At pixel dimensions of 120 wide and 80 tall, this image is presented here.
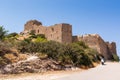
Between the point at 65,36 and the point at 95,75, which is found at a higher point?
the point at 65,36

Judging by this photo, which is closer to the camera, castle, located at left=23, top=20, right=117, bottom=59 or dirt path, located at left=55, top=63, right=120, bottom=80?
dirt path, located at left=55, top=63, right=120, bottom=80

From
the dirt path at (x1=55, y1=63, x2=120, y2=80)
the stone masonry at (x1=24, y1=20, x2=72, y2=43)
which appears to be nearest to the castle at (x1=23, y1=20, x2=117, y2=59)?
the stone masonry at (x1=24, y1=20, x2=72, y2=43)

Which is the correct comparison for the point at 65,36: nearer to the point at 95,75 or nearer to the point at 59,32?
the point at 59,32

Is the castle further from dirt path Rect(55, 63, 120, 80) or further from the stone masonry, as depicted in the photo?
dirt path Rect(55, 63, 120, 80)

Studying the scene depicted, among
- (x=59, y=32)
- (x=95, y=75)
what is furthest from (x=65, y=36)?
(x=95, y=75)

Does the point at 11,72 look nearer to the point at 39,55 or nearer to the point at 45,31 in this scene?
the point at 39,55

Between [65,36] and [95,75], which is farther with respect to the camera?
[65,36]

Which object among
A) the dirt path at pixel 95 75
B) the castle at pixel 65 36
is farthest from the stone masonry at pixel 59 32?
the dirt path at pixel 95 75

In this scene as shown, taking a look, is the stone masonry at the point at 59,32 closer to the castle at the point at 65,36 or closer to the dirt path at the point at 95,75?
the castle at the point at 65,36

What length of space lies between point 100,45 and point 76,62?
32781 millimetres

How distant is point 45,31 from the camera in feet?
187

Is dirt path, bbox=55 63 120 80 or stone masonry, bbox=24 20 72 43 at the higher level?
stone masonry, bbox=24 20 72 43

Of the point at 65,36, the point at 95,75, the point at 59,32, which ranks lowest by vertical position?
the point at 95,75

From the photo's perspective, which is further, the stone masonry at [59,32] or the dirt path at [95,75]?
the stone masonry at [59,32]
